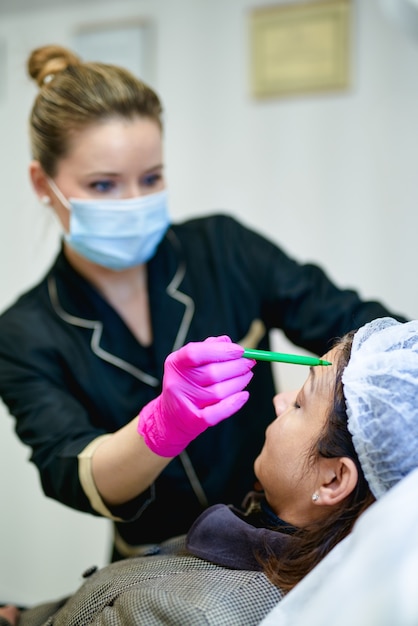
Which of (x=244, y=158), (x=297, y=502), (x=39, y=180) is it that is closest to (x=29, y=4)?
(x=244, y=158)

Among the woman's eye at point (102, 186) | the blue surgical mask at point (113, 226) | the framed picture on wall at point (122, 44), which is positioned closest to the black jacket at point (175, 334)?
the blue surgical mask at point (113, 226)

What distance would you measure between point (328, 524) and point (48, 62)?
106 cm

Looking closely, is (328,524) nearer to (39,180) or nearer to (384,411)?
(384,411)

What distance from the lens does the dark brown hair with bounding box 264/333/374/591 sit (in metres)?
0.95

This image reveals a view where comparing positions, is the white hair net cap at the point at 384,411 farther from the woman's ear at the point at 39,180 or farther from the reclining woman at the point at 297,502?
the woman's ear at the point at 39,180

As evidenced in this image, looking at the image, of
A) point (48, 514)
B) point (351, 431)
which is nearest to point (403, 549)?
point (351, 431)

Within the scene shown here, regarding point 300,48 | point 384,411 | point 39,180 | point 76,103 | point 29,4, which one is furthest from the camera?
point 29,4

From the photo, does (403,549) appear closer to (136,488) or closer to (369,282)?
(136,488)

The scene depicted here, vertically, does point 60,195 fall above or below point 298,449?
above

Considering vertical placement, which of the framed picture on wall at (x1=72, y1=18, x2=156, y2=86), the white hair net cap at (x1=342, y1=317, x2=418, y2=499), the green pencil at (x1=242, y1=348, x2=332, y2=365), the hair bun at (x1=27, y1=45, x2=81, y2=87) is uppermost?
the framed picture on wall at (x1=72, y1=18, x2=156, y2=86)

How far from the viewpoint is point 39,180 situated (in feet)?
4.75

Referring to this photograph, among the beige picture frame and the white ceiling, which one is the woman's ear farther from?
the white ceiling

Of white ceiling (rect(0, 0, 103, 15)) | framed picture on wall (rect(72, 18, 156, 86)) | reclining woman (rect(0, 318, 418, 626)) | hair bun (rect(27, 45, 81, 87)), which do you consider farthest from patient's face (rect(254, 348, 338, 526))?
white ceiling (rect(0, 0, 103, 15))

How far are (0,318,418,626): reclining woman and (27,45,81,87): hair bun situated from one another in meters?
0.82
